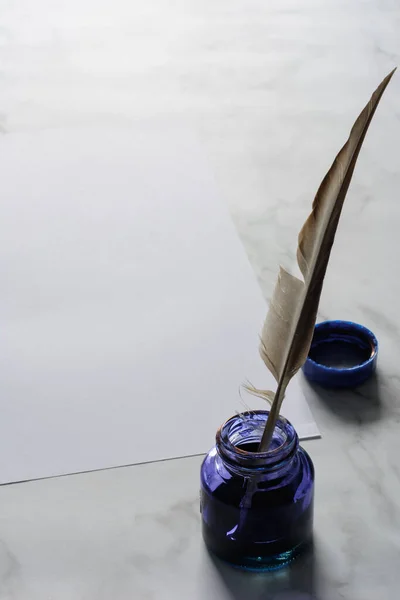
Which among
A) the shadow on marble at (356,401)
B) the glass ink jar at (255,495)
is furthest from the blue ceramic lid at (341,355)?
the glass ink jar at (255,495)

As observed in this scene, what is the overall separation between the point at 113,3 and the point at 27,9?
19 centimetres

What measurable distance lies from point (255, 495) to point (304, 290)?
0.49 ft

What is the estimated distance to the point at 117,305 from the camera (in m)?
0.98

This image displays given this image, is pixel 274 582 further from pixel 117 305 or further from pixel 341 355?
pixel 117 305

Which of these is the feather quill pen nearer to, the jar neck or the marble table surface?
the jar neck

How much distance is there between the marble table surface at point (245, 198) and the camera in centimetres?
65

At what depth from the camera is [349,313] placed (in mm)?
934

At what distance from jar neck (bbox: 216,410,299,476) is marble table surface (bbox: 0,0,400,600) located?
10 centimetres

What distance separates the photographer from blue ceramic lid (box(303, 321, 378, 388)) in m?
0.81

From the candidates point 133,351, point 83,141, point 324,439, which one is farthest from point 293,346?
point 83,141

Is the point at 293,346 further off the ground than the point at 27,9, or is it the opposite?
the point at 293,346

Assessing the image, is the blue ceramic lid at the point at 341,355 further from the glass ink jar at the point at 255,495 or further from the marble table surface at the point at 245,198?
the glass ink jar at the point at 255,495

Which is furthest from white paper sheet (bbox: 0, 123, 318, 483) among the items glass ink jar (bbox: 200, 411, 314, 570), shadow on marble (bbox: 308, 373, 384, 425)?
glass ink jar (bbox: 200, 411, 314, 570)

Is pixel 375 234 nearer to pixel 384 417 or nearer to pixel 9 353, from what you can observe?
pixel 384 417
